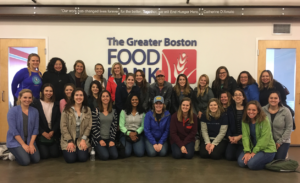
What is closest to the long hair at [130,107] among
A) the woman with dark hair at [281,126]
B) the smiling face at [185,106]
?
the smiling face at [185,106]

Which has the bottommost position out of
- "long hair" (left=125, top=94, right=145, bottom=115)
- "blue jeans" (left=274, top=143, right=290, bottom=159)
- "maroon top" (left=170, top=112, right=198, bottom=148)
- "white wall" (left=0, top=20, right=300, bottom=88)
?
"blue jeans" (left=274, top=143, right=290, bottom=159)

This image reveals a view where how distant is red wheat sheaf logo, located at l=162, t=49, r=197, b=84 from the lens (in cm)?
570

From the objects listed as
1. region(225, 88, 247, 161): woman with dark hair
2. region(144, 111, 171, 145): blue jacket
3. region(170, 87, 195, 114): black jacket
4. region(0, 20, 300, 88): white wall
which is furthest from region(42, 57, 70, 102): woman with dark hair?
region(225, 88, 247, 161): woman with dark hair

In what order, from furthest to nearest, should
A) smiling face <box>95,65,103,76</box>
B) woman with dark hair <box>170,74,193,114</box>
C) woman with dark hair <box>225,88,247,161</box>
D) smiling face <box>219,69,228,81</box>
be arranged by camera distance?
1. smiling face <box>95,65,103,76</box>
2. smiling face <box>219,69,228,81</box>
3. woman with dark hair <box>170,74,193,114</box>
4. woman with dark hair <box>225,88,247,161</box>

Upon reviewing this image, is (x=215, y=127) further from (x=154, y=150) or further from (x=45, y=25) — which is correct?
(x=45, y=25)

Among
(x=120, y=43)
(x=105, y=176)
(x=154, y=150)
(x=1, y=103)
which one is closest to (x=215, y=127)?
(x=154, y=150)

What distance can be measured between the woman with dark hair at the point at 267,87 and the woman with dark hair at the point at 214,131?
1.14m

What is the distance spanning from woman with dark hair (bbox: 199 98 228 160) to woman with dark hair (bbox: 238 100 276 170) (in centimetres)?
48

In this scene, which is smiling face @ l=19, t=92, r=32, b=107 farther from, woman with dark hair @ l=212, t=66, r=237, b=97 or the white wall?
woman with dark hair @ l=212, t=66, r=237, b=97

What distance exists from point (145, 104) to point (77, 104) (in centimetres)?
146

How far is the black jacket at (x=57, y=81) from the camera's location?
4781 millimetres

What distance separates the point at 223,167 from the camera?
3.86m

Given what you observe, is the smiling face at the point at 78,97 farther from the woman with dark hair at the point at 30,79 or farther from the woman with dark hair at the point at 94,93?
the woman with dark hair at the point at 30,79

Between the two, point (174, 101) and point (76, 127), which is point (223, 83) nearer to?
point (174, 101)
